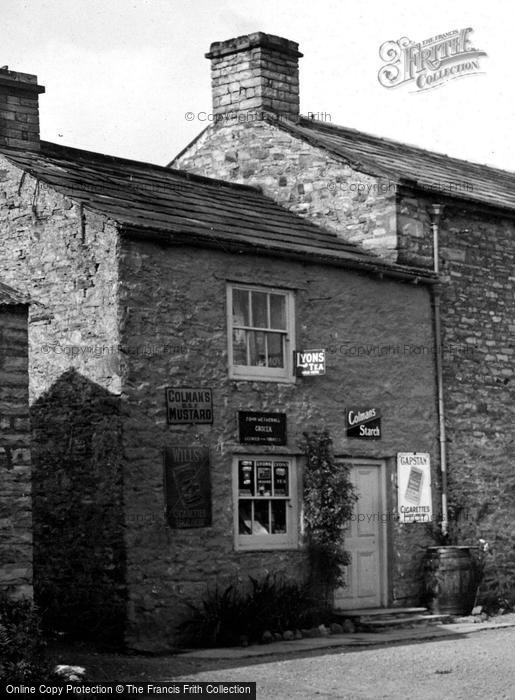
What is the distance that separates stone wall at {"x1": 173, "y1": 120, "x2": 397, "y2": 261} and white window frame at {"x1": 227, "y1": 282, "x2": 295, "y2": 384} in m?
2.33

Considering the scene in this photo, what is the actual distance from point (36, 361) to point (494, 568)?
7426mm

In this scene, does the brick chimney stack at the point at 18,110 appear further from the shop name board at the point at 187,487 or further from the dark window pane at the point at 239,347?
the shop name board at the point at 187,487

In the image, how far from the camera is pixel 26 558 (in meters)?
12.1

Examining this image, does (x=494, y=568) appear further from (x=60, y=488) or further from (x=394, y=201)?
(x=60, y=488)

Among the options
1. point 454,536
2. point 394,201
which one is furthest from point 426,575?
point 394,201

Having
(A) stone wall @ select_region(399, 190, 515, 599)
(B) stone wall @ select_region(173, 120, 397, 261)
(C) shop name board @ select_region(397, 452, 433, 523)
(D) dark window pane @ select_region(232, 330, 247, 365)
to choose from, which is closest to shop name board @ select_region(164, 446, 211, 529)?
(D) dark window pane @ select_region(232, 330, 247, 365)

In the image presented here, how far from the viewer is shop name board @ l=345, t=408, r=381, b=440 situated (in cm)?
1709

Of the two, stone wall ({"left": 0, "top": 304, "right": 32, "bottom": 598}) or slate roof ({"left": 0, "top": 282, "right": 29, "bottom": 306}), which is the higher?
slate roof ({"left": 0, "top": 282, "right": 29, "bottom": 306})

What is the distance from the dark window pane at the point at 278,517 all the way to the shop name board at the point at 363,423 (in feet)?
4.67

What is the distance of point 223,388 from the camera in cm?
1577

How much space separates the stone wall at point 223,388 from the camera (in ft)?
48.3

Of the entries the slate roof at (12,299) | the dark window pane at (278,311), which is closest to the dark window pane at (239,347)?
the dark window pane at (278,311)

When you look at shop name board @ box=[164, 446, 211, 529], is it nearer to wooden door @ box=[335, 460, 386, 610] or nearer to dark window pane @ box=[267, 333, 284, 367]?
dark window pane @ box=[267, 333, 284, 367]

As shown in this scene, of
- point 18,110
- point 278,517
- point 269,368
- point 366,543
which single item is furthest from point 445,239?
point 18,110
